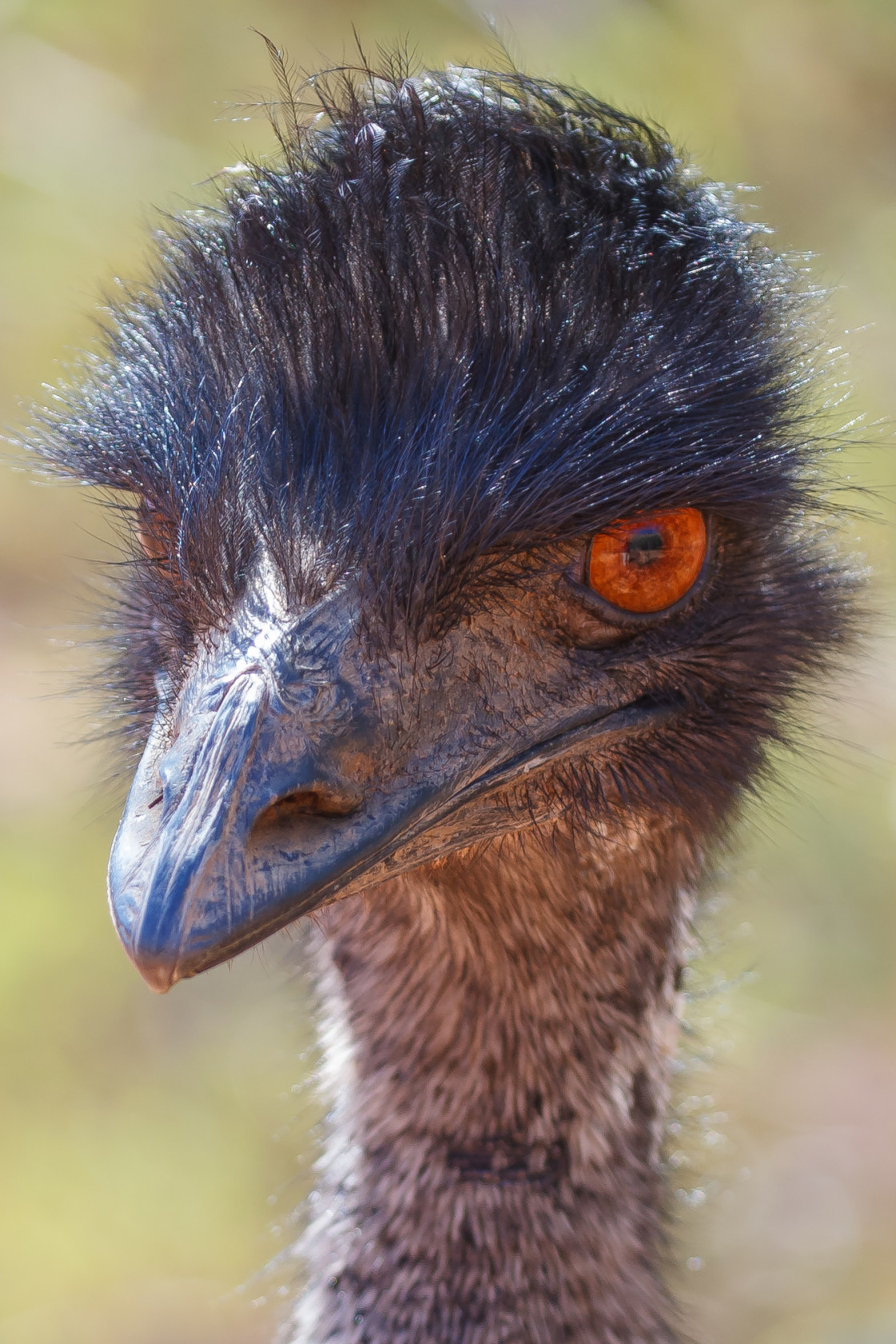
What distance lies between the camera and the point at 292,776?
53.5 inches

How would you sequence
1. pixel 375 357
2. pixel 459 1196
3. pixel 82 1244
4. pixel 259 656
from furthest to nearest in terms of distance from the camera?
pixel 82 1244, pixel 459 1196, pixel 375 357, pixel 259 656

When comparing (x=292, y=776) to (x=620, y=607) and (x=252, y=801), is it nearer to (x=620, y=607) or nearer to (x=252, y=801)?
(x=252, y=801)

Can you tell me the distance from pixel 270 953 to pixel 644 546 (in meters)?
2.02

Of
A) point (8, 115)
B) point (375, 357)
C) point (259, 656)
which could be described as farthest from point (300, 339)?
point (8, 115)

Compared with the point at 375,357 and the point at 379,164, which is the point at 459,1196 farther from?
the point at 379,164

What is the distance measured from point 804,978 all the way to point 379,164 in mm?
3165

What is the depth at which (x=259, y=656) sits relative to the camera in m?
1.43

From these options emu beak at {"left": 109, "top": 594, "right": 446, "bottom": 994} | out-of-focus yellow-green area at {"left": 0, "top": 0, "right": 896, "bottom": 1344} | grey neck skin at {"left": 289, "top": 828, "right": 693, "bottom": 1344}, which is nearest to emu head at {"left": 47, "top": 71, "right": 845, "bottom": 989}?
emu beak at {"left": 109, "top": 594, "right": 446, "bottom": 994}

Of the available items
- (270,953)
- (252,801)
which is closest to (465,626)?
(252,801)

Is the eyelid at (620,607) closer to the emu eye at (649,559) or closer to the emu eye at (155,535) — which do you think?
the emu eye at (649,559)

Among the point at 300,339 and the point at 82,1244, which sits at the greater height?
the point at 300,339

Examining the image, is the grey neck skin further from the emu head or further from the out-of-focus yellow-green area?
the out-of-focus yellow-green area

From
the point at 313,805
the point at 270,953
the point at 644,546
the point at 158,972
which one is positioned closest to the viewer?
the point at 158,972

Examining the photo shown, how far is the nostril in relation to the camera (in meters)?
1.36
